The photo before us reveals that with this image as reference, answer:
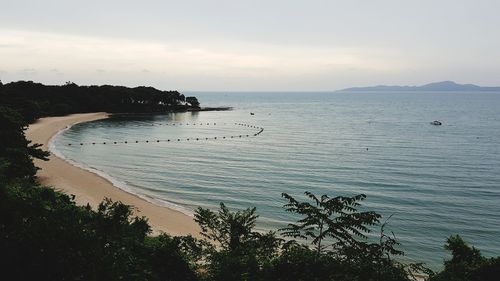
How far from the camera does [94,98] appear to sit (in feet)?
479

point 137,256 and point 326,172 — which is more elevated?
point 137,256

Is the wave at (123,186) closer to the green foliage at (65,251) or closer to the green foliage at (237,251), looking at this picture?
the green foliage at (237,251)

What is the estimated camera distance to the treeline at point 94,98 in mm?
129625

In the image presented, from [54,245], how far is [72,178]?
3692 centimetres

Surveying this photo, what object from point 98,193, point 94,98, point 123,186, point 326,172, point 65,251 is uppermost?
point 94,98

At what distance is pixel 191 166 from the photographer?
57.5 meters

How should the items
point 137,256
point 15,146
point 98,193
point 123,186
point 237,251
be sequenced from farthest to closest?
point 123,186 < point 98,193 < point 15,146 < point 237,251 < point 137,256

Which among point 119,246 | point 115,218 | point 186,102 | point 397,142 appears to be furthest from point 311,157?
point 186,102

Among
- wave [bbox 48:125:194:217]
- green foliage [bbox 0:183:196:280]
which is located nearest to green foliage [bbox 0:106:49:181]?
wave [bbox 48:125:194:217]

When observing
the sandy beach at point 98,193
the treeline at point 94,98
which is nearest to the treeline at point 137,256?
the sandy beach at point 98,193

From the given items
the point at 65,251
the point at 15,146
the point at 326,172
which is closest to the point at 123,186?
the point at 15,146

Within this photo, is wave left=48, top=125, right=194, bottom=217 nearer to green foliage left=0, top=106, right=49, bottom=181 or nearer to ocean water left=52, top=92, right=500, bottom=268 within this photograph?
ocean water left=52, top=92, right=500, bottom=268

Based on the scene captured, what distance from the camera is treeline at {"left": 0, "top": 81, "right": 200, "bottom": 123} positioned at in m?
130

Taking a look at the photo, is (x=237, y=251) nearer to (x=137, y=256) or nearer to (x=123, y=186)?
(x=137, y=256)
